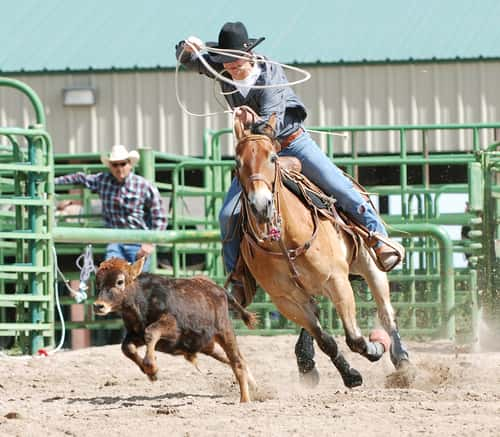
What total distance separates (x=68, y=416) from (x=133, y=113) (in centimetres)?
1376

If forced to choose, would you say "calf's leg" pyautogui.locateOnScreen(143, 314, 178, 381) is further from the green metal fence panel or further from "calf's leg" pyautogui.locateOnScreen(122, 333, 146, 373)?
the green metal fence panel

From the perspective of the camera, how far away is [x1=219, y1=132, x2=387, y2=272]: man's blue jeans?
871cm

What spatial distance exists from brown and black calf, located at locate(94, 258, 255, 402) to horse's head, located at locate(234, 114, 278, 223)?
114 cm

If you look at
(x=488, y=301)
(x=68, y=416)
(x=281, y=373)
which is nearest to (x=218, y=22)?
(x=488, y=301)

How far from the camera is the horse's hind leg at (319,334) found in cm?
830

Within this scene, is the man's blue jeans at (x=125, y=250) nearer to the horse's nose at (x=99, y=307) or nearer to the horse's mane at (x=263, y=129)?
the horse's nose at (x=99, y=307)

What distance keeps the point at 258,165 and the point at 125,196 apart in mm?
5214

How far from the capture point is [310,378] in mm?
9055

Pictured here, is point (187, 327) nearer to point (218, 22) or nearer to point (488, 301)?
point (488, 301)

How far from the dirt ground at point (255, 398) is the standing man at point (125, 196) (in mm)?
1431

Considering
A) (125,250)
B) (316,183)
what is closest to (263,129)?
(316,183)

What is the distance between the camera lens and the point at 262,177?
745cm

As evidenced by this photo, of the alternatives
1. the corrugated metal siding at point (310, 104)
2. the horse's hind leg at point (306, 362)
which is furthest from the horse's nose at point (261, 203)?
the corrugated metal siding at point (310, 104)

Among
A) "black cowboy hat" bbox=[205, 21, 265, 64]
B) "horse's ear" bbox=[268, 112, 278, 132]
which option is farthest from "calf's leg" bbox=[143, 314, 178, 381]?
"black cowboy hat" bbox=[205, 21, 265, 64]
